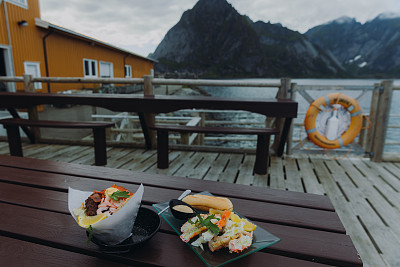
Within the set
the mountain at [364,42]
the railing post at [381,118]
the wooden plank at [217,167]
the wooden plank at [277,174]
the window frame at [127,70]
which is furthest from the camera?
the mountain at [364,42]

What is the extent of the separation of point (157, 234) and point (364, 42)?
345 feet

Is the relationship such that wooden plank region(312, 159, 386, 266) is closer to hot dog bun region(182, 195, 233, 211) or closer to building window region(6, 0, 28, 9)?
hot dog bun region(182, 195, 233, 211)

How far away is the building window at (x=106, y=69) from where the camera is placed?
1516cm

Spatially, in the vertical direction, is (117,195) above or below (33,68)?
below

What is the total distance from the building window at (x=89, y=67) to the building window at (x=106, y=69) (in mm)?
644

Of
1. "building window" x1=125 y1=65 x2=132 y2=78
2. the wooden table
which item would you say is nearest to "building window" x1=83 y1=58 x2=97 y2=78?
"building window" x1=125 y1=65 x2=132 y2=78

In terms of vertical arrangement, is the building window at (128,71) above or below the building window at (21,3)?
below

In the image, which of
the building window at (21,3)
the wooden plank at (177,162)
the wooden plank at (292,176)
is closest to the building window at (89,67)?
the building window at (21,3)

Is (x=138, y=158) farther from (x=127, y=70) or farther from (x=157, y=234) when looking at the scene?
(x=127, y=70)

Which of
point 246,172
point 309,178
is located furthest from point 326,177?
point 246,172

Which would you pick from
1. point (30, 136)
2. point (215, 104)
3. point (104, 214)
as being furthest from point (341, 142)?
point (30, 136)

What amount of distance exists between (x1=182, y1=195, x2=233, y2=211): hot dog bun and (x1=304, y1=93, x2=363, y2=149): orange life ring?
3.14 meters

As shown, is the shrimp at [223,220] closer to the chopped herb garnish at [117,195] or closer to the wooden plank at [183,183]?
the chopped herb garnish at [117,195]

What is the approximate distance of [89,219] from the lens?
77 centimetres
